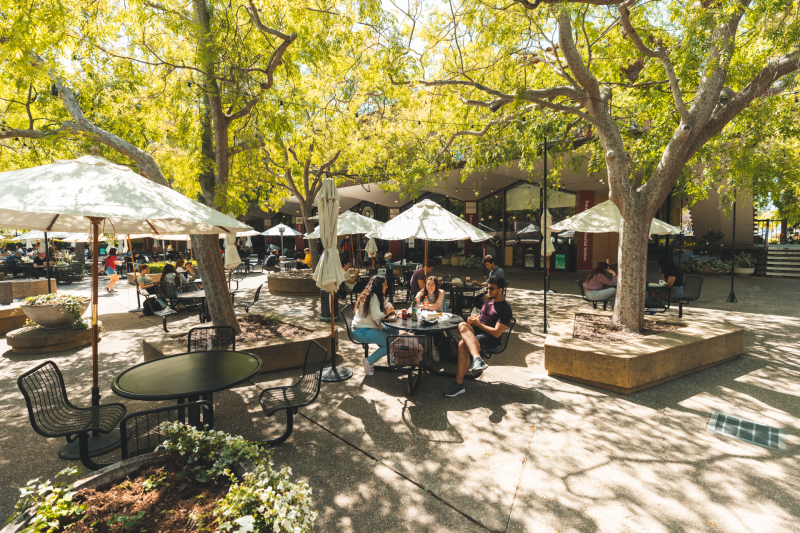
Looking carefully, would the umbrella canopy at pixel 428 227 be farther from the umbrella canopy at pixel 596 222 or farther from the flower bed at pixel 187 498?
the flower bed at pixel 187 498

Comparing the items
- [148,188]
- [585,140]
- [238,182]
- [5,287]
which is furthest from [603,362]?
[5,287]

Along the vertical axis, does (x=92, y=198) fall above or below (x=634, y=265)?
above

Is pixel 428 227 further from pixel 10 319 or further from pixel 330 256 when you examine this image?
pixel 10 319

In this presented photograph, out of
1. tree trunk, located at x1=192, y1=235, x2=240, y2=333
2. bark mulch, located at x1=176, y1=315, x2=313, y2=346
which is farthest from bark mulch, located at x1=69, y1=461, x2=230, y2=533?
tree trunk, located at x1=192, y1=235, x2=240, y2=333

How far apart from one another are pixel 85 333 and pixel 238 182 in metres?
4.98

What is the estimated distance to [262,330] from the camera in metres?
6.90

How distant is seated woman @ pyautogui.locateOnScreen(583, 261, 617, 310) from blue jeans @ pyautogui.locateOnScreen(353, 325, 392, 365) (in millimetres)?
5695

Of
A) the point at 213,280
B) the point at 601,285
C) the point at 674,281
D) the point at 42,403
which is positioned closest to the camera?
the point at 42,403

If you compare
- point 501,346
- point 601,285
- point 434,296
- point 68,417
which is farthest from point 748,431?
point 68,417

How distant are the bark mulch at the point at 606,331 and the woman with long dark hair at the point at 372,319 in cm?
283

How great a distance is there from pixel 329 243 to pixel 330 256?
0.19 m

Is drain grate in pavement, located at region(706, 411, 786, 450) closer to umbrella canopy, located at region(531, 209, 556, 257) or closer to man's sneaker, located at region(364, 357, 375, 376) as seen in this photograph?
man's sneaker, located at region(364, 357, 375, 376)

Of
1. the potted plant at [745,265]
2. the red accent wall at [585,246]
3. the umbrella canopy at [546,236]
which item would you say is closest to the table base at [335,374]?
the umbrella canopy at [546,236]

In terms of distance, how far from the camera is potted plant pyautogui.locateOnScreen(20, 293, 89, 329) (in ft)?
23.9
